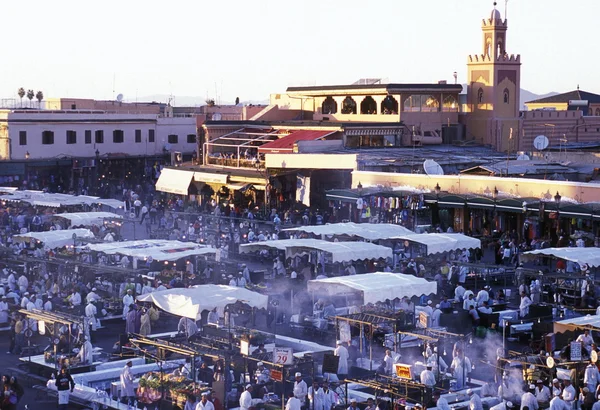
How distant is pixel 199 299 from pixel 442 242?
1031cm

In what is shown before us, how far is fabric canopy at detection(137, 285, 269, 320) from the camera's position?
23500 mm

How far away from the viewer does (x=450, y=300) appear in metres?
28.6

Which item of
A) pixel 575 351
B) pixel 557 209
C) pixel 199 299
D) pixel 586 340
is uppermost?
pixel 557 209

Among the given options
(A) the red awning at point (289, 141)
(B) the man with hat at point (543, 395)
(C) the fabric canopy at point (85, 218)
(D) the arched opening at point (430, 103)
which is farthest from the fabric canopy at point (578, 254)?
(D) the arched opening at point (430, 103)

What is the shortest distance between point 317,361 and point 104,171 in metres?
42.9

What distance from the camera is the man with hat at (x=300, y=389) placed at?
1903cm

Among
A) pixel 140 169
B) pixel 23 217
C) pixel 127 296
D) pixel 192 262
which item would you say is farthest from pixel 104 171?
pixel 127 296

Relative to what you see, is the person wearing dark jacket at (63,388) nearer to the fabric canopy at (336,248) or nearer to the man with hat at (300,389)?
the man with hat at (300,389)

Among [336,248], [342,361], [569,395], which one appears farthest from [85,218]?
[569,395]

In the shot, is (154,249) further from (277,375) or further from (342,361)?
(277,375)

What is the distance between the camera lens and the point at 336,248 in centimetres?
3047

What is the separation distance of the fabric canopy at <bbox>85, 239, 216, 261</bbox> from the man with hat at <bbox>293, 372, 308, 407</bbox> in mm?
11604

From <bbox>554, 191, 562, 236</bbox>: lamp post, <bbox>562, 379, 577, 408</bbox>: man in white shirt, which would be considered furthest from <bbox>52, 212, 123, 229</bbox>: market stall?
<bbox>562, 379, 577, 408</bbox>: man in white shirt

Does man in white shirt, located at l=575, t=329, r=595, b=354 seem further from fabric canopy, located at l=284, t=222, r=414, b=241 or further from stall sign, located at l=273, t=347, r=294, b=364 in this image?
fabric canopy, located at l=284, t=222, r=414, b=241
